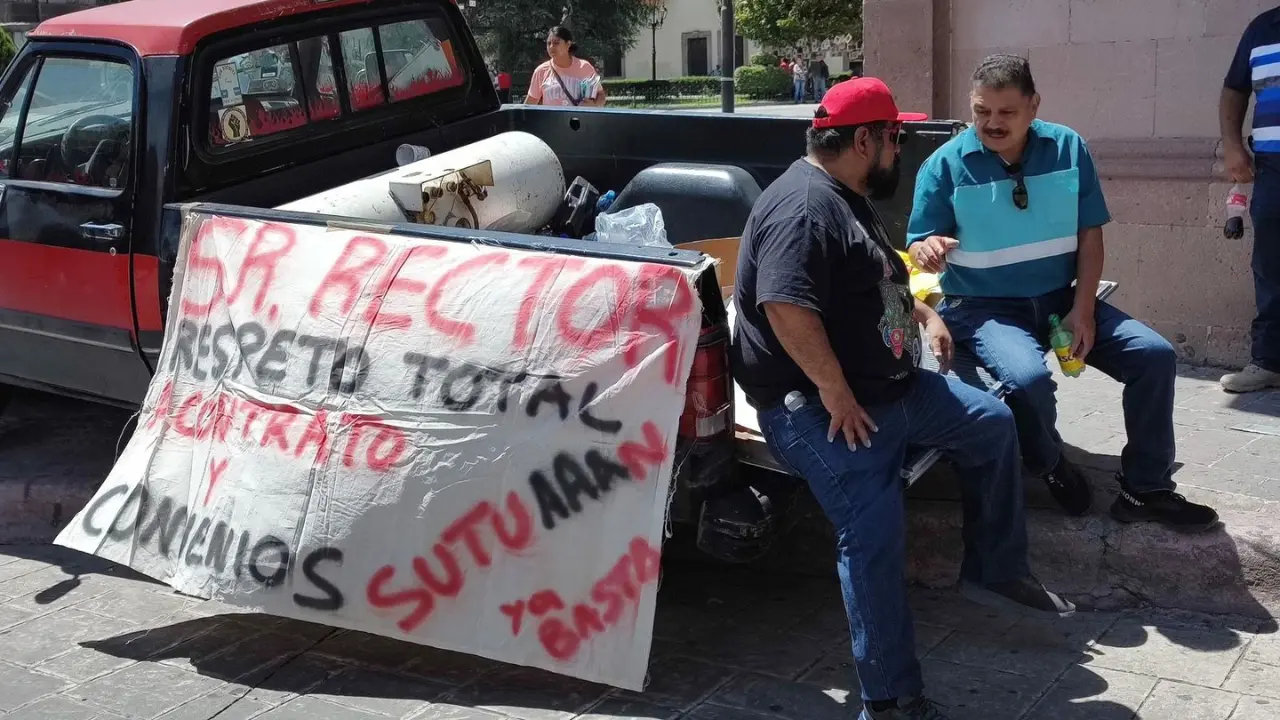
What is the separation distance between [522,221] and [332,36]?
42.8 inches

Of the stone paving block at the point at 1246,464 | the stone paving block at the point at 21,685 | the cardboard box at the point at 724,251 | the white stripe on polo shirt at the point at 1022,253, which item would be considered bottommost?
the stone paving block at the point at 21,685

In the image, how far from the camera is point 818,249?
3.35 m

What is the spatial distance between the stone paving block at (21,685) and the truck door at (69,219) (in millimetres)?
1114

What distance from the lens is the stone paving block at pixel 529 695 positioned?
3.69 m

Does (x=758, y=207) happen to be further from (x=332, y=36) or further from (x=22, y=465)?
(x=22, y=465)

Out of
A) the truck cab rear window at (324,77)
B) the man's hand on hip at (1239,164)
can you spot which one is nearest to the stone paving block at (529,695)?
the truck cab rear window at (324,77)

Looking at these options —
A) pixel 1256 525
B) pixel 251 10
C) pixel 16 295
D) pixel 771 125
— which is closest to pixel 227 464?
pixel 16 295

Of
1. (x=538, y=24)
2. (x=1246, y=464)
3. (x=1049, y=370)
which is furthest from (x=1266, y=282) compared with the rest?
(x=538, y=24)

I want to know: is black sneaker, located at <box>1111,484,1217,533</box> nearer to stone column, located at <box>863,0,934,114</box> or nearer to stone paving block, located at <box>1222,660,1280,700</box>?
stone paving block, located at <box>1222,660,1280,700</box>

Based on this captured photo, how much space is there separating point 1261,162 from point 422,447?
3936mm

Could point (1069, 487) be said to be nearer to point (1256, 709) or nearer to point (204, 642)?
point (1256, 709)

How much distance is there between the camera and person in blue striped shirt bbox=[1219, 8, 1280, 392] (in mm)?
5531

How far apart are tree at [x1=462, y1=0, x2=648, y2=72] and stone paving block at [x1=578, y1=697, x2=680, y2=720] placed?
3527cm

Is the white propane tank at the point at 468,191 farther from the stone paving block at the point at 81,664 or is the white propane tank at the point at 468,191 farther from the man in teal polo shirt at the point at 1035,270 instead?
the man in teal polo shirt at the point at 1035,270
